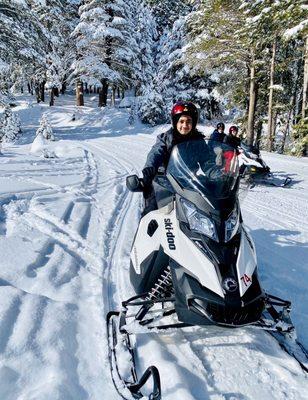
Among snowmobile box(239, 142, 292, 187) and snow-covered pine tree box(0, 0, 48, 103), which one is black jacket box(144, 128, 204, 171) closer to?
snowmobile box(239, 142, 292, 187)

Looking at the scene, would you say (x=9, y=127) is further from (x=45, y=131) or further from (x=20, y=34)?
(x=20, y=34)

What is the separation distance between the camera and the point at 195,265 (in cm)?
269

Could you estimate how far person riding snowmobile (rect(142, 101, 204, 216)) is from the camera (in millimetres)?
3746

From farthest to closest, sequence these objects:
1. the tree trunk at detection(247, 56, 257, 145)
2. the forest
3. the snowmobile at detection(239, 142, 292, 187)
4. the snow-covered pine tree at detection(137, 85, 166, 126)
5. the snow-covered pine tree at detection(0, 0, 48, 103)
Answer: the snow-covered pine tree at detection(137, 85, 166, 126) → the tree trunk at detection(247, 56, 257, 145) → the forest → the snow-covered pine tree at detection(0, 0, 48, 103) → the snowmobile at detection(239, 142, 292, 187)

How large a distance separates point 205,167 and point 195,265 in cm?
77

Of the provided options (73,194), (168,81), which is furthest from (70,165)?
(168,81)

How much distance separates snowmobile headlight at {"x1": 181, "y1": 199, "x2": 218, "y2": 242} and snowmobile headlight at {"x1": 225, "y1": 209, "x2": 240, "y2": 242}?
0.10 metres

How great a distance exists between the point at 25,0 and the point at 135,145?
24.7ft

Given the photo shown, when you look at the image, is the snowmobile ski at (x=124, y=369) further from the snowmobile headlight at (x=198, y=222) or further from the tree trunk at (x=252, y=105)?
the tree trunk at (x=252, y=105)

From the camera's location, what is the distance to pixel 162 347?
2.90 meters

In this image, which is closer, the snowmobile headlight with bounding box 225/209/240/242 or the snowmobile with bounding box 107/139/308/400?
the snowmobile with bounding box 107/139/308/400

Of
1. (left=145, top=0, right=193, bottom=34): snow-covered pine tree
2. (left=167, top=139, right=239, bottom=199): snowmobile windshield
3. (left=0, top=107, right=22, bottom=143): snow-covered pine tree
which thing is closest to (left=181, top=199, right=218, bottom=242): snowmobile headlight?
(left=167, top=139, right=239, bottom=199): snowmobile windshield

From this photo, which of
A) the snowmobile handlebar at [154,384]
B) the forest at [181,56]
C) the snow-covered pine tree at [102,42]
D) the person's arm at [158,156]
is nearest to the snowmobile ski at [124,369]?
the snowmobile handlebar at [154,384]

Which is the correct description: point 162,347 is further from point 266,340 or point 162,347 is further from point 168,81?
point 168,81
